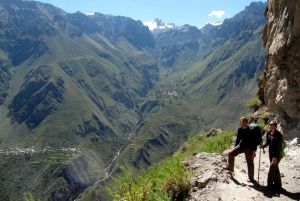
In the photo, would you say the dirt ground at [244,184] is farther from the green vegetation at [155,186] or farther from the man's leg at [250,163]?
the green vegetation at [155,186]

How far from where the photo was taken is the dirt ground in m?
10.7

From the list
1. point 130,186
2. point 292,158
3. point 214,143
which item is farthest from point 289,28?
point 130,186

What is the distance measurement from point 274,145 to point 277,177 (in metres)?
1.34

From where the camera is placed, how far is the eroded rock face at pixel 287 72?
48.1 ft

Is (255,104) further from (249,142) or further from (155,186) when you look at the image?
(155,186)

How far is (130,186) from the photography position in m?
10.9

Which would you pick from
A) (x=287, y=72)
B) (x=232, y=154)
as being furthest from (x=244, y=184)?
(x=287, y=72)

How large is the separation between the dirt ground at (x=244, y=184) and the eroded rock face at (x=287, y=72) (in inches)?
62.3

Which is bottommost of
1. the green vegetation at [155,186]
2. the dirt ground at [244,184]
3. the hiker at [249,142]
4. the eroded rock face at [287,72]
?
the dirt ground at [244,184]

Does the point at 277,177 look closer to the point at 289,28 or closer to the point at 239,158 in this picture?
the point at 239,158

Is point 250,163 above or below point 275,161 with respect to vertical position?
below

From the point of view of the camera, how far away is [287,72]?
15.5 m

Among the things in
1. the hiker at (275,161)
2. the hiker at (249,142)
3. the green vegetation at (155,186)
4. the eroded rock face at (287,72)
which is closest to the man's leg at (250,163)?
the hiker at (249,142)

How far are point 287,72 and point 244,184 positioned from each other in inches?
297
